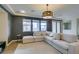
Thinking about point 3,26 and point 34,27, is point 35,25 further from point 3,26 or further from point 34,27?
point 3,26

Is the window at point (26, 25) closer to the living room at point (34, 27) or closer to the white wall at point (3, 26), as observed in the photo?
the living room at point (34, 27)

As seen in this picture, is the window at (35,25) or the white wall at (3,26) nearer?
the white wall at (3,26)

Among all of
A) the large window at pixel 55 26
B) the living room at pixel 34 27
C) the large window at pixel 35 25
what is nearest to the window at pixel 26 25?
the living room at pixel 34 27

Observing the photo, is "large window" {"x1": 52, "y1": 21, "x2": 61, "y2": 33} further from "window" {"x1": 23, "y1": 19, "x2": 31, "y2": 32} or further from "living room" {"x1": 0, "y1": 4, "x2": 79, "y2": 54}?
"window" {"x1": 23, "y1": 19, "x2": 31, "y2": 32}

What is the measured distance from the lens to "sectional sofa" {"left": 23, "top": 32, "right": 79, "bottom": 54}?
296 cm

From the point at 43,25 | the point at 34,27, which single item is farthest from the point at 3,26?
the point at 43,25

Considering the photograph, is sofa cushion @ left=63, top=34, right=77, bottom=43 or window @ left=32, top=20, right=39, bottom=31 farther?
window @ left=32, top=20, right=39, bottom=31

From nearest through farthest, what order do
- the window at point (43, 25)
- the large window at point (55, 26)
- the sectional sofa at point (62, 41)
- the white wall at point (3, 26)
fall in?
the sectional sofa at point (62, 41) < the white wall at point (3, 26) < the window at point (43, 25) < the large window at point (55, 26)

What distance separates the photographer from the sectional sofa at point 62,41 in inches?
117

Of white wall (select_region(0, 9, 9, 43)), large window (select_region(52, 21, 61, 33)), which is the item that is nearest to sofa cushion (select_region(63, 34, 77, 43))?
white wall (select_region(0, 9, 9, 43))

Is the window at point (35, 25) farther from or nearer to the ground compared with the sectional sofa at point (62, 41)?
farther from the ground

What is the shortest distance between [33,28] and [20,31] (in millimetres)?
1121
